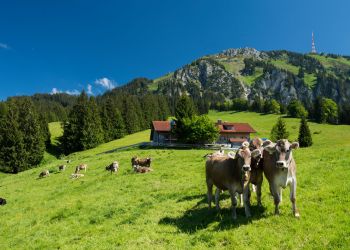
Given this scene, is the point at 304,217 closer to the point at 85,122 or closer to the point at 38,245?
the point at 38,245

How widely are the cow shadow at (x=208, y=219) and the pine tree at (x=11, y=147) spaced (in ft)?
196

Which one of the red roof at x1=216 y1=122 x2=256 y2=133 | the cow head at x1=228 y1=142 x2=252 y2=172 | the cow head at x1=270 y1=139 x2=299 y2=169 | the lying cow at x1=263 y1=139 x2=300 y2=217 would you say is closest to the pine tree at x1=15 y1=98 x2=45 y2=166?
the red roof at x1=216 y1=122 x2=256 y2=133

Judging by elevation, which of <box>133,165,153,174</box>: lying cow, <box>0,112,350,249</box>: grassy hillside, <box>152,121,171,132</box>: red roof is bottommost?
<box>0,112,350,249</box>: grassy hillside

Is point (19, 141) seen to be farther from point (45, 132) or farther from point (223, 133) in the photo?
point (223, 133)

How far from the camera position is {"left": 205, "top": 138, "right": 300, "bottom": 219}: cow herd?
393 inches

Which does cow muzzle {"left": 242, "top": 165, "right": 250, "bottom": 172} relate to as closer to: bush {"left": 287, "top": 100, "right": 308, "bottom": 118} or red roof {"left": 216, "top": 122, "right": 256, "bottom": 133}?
red roof {"left": 216, "top": 122, "right": 256, "bottom": 133}

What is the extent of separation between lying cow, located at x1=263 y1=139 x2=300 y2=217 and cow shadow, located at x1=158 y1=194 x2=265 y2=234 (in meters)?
1.19

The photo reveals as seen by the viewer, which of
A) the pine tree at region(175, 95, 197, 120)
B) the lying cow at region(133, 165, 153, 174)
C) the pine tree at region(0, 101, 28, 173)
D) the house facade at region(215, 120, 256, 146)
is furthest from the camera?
the house facade at region(215, 120, 256, 146)

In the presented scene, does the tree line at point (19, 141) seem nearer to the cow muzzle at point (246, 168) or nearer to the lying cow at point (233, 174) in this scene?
the lying cow at point (233, 174)

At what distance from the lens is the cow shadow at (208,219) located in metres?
10.5

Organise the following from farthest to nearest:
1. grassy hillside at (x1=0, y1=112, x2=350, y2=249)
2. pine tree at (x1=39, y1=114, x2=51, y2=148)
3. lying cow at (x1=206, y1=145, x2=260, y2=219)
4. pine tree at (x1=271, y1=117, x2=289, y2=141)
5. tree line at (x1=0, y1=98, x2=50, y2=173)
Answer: pine tree at (x1=39, y1=114, x2=51, y2=148) → pine tree at (x1=271, y1=117, x2=289, y2=141) → tree line at (x1=0, y1=98, x2=50, y2=173) → lying cow at (x1=206, y1=145, x2=260, y2=219) → grassy hillside at (x1=0, y1=112, x2=350, y2=249)

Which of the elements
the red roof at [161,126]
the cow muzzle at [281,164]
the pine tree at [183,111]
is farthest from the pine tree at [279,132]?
the cow muzzle at [281,164]

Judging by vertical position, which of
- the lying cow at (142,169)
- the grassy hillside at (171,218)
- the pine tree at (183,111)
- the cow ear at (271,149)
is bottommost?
the grassy hillside at (171,218)

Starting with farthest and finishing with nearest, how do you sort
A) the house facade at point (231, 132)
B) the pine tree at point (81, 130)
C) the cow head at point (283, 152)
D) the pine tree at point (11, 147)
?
1. the house facade at point (231, 132)
2. the pine tree at point (81, 130)
3. the pine tree at point (11, 147)
4. the cow head at point (283, 152)
